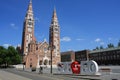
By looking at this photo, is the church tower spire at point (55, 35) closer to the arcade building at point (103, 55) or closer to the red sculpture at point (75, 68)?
the arcade building at point (103, 55)

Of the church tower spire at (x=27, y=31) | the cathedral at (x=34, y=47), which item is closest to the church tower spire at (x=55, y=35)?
the cathedral at (x=34, y=47)

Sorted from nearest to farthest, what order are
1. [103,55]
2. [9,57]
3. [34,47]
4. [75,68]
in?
[75,68], [9,57], [34,47], [103,55]

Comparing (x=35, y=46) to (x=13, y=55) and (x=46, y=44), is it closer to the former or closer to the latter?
(x=46, y=44)

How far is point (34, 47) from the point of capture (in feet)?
394

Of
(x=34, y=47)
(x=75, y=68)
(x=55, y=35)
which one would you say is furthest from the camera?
(x=55, y=35)

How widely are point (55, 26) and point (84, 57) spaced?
29.5 m

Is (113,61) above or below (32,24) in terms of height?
below

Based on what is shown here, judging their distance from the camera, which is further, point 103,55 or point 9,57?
point 103,55

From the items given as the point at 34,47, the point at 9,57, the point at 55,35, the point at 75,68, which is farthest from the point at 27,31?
the point at 75,68

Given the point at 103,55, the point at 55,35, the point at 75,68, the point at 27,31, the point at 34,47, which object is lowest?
the point at 75,68

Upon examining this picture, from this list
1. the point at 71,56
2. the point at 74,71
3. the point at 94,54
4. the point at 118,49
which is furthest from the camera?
the point at 71,56

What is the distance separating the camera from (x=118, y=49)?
377 feet

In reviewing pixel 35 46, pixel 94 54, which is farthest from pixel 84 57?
pixel 35 46

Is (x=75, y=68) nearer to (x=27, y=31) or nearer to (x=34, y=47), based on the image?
(x=34, y=47)
